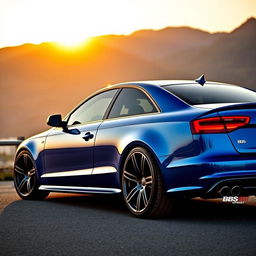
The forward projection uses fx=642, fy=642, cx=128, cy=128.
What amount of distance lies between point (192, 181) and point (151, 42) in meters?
194

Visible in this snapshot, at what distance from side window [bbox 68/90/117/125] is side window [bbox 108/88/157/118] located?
24 centimetres

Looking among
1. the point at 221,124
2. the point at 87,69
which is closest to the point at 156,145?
the point at 221,124

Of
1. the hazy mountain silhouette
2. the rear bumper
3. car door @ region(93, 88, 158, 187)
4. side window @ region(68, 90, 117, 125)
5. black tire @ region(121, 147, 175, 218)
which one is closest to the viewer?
the rear bumper

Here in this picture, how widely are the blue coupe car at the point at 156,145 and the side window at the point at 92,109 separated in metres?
0.01

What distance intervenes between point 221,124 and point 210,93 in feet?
3.34

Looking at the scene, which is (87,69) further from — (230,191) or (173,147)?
(230,191)

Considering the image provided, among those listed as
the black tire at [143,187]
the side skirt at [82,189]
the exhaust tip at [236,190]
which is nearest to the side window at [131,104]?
the black tire at [143,187]

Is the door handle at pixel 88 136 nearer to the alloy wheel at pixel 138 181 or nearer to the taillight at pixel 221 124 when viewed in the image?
the alloy wheel at pixel 138 181

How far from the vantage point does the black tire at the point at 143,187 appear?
6.42 m

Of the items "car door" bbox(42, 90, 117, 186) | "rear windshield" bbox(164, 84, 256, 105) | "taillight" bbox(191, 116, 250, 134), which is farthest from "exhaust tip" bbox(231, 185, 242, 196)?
"car door" bbox(42, 90, 117, 186)

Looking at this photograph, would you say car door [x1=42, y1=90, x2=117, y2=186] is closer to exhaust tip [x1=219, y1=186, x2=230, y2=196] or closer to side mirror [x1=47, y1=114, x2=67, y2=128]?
side mirror [x1=47, y1=114, x2=67, y2=128]

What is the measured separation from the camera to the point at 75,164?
7977 millimetres

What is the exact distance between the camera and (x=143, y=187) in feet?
21.9

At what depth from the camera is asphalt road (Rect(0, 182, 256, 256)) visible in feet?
16.3
